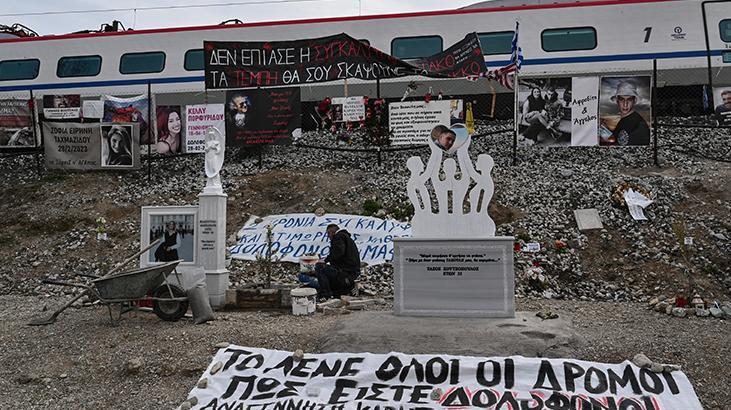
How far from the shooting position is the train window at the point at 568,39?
1836 centimetres

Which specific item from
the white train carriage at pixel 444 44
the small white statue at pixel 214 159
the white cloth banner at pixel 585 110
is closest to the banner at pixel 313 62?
the white train carriage at pixel 444 44

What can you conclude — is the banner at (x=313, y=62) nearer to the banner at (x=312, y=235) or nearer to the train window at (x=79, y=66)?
the banner at (x=312, y=235)

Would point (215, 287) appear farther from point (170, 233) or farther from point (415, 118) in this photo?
point (415, 118)

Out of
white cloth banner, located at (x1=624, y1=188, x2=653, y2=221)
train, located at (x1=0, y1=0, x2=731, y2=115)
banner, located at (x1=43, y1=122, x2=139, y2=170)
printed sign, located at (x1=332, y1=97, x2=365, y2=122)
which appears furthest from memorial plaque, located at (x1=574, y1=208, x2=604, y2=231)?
banner, located at (x1=43, y1=122, x2=139, y2=170)

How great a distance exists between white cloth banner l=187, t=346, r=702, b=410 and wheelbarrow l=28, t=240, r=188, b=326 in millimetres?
2358

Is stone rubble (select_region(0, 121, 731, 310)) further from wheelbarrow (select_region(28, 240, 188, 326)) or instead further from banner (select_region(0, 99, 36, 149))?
wheelbarrow (select_region(28, 240, 188, 326))

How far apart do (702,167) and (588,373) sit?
10.5 meters

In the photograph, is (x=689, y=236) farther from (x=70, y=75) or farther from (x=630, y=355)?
(x=70, y=75)

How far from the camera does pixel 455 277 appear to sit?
8.66 m

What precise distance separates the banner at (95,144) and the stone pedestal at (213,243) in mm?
8262

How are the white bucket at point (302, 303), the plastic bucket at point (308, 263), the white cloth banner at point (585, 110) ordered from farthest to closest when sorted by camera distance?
the white cloth banner at point (585, 110) < the plastic bucket at point (308, 263) < the white bucket at point (302, 303)

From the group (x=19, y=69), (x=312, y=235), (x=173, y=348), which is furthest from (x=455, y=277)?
(x=19, y=69)

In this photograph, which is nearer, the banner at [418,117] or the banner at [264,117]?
the banner at [418,117]

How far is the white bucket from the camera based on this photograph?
9.35 m
